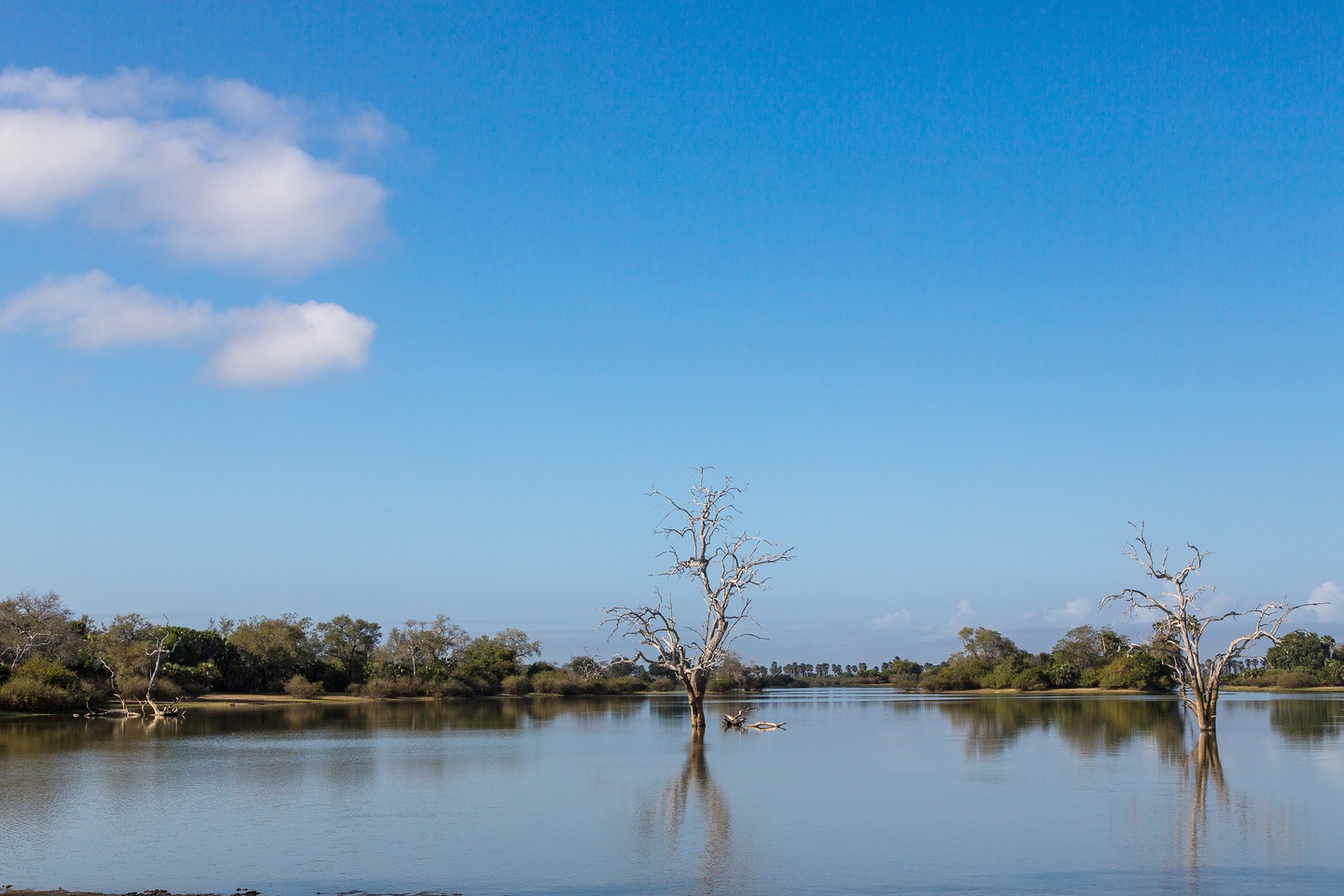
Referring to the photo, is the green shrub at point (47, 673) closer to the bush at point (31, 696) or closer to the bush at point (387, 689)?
the bush at point (31, 696)

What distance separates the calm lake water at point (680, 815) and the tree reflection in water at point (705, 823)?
67 millimetres

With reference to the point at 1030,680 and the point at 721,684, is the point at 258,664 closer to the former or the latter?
the point at 721,684

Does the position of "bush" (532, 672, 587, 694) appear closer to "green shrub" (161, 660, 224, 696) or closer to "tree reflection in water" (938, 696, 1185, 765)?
"green shrub" (161, 660, 224, 696)

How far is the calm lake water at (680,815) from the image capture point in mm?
13883

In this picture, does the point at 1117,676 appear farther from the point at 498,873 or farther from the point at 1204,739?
the point at 498,873

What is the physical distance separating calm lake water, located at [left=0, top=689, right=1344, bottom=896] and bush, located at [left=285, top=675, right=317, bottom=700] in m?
46.4

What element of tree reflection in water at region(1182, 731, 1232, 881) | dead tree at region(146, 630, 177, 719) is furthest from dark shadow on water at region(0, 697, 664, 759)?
tree reflection in water at region(1182, 731, 1232, 881)

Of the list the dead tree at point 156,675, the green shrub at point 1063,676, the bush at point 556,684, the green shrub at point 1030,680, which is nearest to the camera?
the dead tree at point 156,675

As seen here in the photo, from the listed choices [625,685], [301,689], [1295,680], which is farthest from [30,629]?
[1295,680]

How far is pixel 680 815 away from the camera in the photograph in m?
19.3

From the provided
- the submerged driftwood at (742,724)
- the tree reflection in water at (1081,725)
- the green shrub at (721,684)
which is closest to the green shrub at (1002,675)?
the green shrub at (721,684)

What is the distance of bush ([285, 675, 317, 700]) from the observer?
83.4 meters

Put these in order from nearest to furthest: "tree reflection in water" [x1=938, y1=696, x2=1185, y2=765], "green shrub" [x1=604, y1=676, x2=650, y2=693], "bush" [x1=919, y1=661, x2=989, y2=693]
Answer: "tree reflection in water" [x1=938, y1=696, x2=1185, y2=765] < "bush" [x1=919, y1=661, x2=989, y2=693] < "green shrub" [x1=604, y1=676, x2=650, y2=693]

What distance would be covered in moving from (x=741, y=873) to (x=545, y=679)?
300ft
